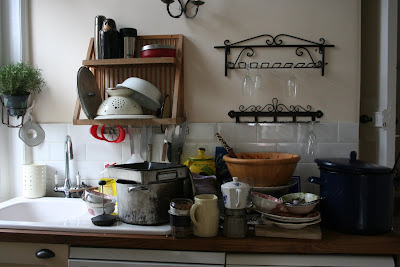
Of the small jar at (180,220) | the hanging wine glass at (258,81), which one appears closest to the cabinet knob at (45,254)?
the small jar at (180,220)

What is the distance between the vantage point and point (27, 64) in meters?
2.08

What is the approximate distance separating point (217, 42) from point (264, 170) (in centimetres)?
76

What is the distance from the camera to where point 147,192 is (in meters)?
1.50

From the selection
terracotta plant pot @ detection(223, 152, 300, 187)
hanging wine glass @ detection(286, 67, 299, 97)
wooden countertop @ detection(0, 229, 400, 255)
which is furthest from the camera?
hanging wine glass @ detection(286, 67, 299, 97)

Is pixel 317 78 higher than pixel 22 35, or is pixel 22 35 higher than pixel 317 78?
pixel 22 35

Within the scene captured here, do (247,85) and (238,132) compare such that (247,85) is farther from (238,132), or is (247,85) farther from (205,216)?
(205,216)

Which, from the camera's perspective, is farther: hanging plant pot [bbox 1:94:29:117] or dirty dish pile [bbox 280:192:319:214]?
hanging plant pot [bbox 1:94:29:117]

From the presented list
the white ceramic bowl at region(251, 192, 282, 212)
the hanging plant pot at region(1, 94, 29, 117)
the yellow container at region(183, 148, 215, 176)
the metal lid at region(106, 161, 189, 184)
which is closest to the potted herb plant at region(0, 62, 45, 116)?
the hanging plant pot at region(1, 94, 29, 117)

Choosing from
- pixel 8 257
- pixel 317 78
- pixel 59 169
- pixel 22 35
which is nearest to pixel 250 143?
pixel 317 78

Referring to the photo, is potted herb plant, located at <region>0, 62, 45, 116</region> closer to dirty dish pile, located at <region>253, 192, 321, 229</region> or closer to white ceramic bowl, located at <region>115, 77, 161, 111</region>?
white ceramic bowl, located at <region>115, 77, 161, 111</region>

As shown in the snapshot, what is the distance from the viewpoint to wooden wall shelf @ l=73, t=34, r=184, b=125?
1.84m

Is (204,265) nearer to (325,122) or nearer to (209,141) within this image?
(209,141)

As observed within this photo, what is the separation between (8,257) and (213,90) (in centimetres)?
125

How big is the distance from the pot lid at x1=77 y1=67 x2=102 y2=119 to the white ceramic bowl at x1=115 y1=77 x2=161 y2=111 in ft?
0.62
